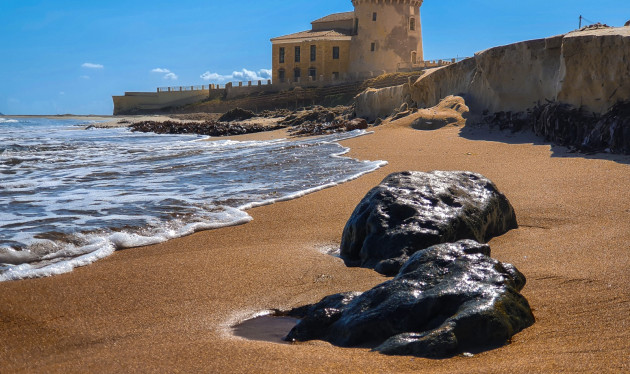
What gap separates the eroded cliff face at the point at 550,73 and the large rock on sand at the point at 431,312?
23.4ft

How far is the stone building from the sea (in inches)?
1557

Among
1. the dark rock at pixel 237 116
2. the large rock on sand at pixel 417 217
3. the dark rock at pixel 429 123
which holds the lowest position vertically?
the large rock on sand at pixel 417 217

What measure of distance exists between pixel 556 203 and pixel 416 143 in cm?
607

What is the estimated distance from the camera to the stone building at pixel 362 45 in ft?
169

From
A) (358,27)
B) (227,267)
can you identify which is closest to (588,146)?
(227,267)

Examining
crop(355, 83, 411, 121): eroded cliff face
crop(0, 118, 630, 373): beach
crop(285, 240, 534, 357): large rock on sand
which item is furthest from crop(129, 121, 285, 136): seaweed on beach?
crop(285, 240, 534, 357): large rock on sand

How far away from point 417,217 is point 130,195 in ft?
13.5

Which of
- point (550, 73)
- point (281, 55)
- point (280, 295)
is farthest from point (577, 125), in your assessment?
point (281, 55)

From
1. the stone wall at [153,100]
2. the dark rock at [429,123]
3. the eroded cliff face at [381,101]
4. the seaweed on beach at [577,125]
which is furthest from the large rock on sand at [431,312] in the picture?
the stone wall at [153,100]

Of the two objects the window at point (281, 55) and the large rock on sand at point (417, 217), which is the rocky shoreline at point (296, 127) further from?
the window at point (281, 55)

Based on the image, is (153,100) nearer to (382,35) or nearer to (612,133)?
(382,35)

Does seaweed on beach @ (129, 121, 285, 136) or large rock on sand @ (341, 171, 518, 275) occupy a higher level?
seaweed on beach @ (129, 121, 285, 136)

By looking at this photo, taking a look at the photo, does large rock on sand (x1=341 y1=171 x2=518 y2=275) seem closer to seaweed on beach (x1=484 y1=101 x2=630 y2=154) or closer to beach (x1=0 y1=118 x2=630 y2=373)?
beach (x1=0 y1=118 x2=630 y2=373)

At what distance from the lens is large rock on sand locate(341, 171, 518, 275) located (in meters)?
4.39
